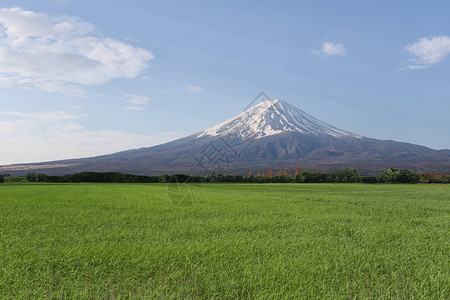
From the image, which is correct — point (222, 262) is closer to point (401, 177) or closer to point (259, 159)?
point (401, 177)

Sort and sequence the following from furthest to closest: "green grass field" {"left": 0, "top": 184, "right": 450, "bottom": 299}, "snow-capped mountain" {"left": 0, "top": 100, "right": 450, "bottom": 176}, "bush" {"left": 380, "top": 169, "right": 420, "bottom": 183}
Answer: "snow-capped mountain" {"left": 0, "top": 100, "right": 450, "bottom": 176} < "bush" {"left": 380, "top": 169, "right": 420, "bottom": 183} < "green grass field" {"left": 0, "top": 184, "right": 450, "bottom": 299}

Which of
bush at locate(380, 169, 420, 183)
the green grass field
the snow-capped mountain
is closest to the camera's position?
the green grass field

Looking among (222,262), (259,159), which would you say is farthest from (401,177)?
(259,159)

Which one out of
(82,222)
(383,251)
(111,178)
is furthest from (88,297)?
(111,178)

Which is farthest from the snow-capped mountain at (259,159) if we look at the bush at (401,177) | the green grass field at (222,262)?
the green grass field at (222,262)

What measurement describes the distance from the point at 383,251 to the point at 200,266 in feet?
10.5

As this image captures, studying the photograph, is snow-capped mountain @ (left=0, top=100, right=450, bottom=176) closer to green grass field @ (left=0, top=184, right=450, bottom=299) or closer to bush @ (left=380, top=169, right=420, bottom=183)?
bush @ (left=380, top=169, right=420, bottom=183)

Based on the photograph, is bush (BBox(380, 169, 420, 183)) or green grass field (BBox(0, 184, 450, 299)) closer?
green grass field (BBox(0, 184, 450, 299))

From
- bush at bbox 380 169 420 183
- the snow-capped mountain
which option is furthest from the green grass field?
the snow-capped mountain

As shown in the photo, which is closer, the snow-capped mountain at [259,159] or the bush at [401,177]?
the bush at [401,177]

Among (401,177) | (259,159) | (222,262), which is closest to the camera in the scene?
(222,262)

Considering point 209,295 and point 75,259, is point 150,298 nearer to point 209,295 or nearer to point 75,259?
point 209,295

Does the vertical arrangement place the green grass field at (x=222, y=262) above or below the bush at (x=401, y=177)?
above

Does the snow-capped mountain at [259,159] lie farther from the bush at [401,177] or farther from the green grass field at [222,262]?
the green grass field at [222,262]
